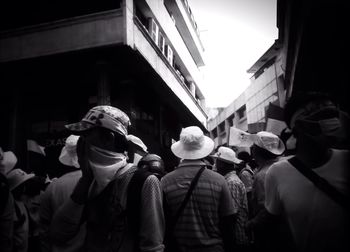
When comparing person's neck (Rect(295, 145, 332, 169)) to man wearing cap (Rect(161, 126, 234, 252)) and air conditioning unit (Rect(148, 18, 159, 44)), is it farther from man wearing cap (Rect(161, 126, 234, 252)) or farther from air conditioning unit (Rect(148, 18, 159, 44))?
air conditioning unit (Rect(148, 18, 159, 44))

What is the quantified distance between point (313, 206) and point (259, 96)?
25.0 meters

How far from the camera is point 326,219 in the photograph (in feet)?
5.64

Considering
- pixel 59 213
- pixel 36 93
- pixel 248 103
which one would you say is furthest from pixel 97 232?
pixel 248 103

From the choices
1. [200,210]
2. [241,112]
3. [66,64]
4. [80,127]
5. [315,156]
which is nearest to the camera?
[315,156]

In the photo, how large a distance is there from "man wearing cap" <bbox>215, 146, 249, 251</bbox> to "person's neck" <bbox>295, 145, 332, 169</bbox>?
4.75ft

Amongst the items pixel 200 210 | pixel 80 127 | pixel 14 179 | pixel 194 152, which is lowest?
pixel 200 210

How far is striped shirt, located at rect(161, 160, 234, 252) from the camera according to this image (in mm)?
2834

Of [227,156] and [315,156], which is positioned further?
[227,156]

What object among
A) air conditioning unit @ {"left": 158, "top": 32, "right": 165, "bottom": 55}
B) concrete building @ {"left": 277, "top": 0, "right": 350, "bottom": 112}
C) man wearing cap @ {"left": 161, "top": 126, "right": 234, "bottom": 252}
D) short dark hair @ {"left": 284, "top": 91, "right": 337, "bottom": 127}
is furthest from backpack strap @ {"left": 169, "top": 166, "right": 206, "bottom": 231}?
air conditioning unit @ {"left": 158, "top": 32, "right": 165, "bottom": 55}

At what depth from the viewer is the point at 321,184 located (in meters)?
1.77

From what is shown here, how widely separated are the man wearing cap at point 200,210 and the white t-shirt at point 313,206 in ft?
3.33

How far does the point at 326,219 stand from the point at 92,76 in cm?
1003

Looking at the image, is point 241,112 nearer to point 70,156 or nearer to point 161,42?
point 161,42

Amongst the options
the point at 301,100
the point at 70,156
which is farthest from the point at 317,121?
the point at 70,156
